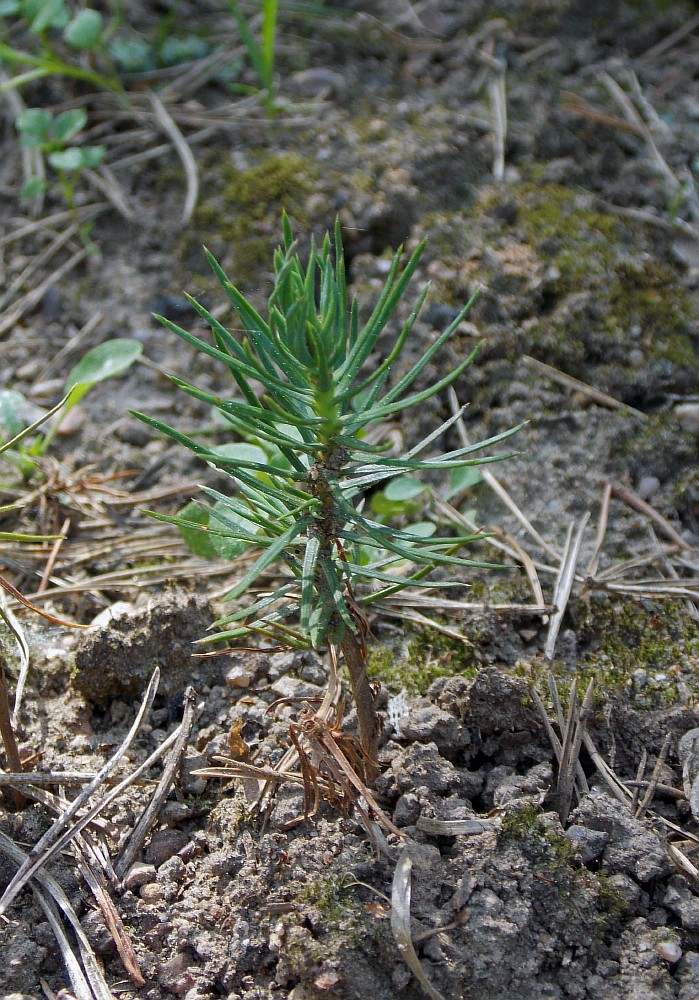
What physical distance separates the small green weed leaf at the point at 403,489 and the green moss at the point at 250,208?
900 mm

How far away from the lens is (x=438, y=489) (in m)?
2.22

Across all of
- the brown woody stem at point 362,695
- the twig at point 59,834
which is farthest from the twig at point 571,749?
the twig at point 59,834

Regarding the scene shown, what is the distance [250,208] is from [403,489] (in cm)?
119

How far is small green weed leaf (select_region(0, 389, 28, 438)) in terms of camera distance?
91.7 inches

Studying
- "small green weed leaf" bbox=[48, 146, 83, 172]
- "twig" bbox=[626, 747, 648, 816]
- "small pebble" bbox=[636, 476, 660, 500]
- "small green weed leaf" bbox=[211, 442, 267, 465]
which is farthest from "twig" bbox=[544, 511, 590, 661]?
"small green weed leaf" bbox=[48, 146, 83, 172]

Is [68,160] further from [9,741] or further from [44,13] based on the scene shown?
[9,741]

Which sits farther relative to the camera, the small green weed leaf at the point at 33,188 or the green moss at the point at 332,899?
the small green weed leaf at the point at 33,188

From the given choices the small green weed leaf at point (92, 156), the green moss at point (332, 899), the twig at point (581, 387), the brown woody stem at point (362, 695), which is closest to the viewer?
the green moss at point (332, 899)

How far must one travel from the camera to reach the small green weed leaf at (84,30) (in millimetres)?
2770

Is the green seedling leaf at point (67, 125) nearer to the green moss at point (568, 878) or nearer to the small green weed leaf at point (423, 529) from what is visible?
the small green weed leaf at point (423, 529)

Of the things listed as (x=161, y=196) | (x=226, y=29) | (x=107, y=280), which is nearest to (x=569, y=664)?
(x=107, y=280)

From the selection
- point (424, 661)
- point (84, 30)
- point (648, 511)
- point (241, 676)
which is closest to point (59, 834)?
point (241, 676)

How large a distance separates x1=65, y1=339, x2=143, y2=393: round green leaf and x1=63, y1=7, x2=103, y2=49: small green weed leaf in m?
1.06

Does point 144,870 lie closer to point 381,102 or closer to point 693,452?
point 693,452
